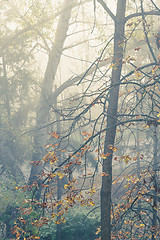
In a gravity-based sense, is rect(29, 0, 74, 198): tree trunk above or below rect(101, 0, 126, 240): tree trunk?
above

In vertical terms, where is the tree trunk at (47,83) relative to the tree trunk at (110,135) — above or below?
above

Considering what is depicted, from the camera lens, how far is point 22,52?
15.2 metres

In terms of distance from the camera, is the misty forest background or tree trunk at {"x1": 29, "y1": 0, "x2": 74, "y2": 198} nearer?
the misty forest background

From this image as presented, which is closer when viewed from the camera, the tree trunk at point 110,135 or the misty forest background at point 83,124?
the misty forest background at point 83,124

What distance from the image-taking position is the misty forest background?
4453mm

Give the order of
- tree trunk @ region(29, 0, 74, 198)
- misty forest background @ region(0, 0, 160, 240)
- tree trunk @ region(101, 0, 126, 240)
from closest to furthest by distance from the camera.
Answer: misty forest background @ region(0, 0, 160, 240) → tree trunk @ region(101, 0, 126, 240) → tree trunk @ region(29, 0, 74, 198)

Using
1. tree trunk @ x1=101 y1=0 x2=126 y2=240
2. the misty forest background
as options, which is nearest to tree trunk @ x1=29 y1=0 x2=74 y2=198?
the misty forest background

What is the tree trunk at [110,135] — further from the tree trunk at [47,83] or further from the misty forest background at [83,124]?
the tree trunk at [47,83]

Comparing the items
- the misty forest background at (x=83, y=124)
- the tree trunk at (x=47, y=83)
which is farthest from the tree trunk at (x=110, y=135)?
the tree trunk at (x=47, y=83)

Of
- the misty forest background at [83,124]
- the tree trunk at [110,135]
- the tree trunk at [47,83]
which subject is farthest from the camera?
the tree trunk at [47,83]

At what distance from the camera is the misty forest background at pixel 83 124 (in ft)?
14.6

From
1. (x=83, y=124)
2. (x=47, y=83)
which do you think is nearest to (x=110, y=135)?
(x=83, y=124)

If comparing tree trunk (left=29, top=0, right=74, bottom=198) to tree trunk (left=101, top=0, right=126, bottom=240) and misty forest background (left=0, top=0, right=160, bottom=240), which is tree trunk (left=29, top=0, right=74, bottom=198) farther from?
tree trunk (left=101, top=0, right=126, bottom=240)

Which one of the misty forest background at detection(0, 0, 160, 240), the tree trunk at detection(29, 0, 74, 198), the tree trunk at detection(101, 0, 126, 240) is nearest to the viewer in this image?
the misty forest background at detection(0, 0, 160, 240)
